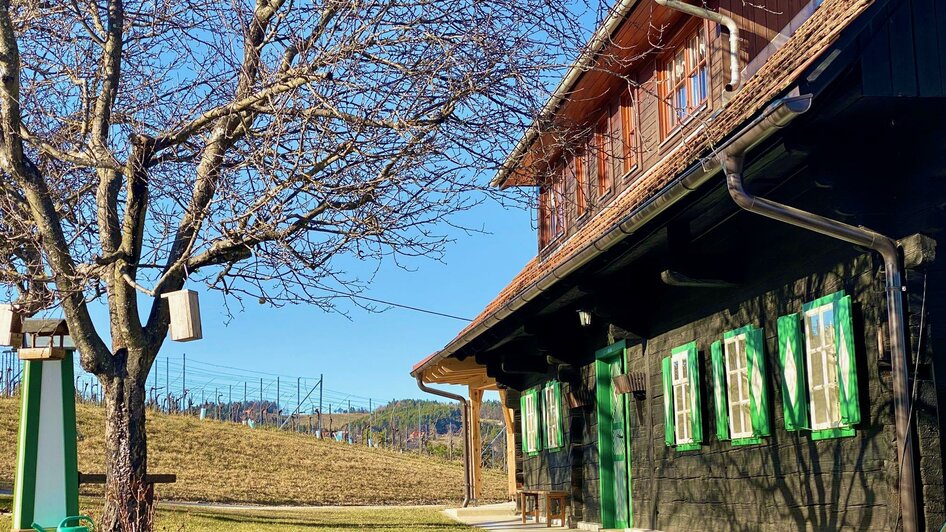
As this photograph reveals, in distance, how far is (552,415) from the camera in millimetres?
14305

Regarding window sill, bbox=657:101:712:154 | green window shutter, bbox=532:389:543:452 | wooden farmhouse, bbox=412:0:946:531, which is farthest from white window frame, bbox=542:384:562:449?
window sill, bbox=657:101:712:154

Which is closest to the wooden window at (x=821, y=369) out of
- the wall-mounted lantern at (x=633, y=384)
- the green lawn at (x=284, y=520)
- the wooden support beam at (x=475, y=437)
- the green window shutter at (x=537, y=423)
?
the wall-mounted lantern at (x=633, y=384)

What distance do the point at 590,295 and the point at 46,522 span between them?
5111mm

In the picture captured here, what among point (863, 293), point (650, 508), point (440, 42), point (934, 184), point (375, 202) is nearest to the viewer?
point (934, 184)

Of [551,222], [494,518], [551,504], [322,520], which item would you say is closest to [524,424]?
[494,518]

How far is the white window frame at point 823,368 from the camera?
6.50 meters

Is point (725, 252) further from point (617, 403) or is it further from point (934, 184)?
point (617, 403)

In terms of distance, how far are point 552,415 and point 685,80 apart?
5636mm

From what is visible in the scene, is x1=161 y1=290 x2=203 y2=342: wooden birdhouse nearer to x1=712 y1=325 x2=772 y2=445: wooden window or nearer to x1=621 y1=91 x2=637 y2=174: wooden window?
x1=712 y1=325 x2=772 y2=445: wooden window

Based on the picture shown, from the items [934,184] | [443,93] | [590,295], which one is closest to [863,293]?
[934,184]

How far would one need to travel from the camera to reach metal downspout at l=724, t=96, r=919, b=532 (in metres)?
5.69

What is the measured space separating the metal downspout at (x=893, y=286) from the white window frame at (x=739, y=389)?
197 cm

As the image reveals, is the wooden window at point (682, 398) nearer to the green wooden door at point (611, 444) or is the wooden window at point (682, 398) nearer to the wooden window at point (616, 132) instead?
the green wooden door at point (611, 444)

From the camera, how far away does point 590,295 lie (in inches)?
399
